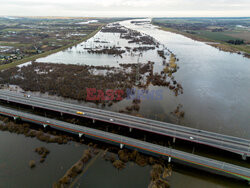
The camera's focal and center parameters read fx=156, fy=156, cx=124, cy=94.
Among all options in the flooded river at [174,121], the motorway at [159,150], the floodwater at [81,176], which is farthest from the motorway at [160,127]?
the floodwater at [81,176]

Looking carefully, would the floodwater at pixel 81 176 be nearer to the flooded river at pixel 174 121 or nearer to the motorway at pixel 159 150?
the flooded river at pixel 174 121

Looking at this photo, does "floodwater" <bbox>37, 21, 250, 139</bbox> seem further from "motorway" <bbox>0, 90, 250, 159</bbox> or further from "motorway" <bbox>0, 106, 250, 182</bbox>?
"motorway" <bbox>0, 106, 250, 182</bbox>

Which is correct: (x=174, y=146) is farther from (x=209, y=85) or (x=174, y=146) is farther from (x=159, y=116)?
(x=209, y=85)

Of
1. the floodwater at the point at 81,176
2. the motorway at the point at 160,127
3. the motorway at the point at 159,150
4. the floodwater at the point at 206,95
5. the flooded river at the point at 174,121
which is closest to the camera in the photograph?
the floodwater at the point at 81,176

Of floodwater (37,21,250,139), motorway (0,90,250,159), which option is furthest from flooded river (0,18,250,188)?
motorway (0,90,250,159)

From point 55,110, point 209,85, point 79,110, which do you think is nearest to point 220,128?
point 209,85
